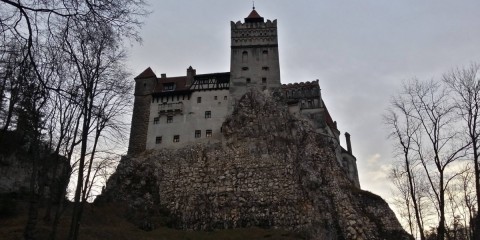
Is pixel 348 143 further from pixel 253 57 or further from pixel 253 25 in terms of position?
pixel 253 25

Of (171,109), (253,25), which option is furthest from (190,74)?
(253,25)

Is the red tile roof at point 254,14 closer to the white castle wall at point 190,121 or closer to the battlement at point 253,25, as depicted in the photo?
the battlement at point 253,25

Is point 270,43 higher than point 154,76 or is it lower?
higher

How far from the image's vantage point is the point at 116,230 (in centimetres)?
3344

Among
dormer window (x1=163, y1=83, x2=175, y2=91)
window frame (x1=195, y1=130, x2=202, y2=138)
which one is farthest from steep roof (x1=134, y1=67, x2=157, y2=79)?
window frame (x1=195, y1=130, x2=202, y2=138)

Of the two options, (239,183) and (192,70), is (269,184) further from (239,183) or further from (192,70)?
(192,70)

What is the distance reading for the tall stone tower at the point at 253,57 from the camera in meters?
50.9

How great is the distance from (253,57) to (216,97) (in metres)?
8.13

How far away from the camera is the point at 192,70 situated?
176 feet

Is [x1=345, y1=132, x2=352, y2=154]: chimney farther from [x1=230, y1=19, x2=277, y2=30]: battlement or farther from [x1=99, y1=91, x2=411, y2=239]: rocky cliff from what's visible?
[x1=230, y1=19, x2=277, y2=30]: battlement

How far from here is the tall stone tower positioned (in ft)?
167

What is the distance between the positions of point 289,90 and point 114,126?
3785 cm

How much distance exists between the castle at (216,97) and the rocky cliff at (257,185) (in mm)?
1811

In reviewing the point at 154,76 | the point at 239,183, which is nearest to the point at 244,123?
the point at 239,183
